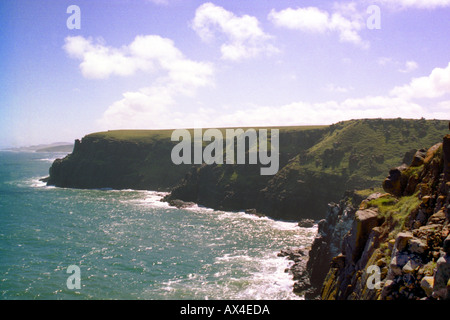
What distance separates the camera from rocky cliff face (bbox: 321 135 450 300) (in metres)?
15.9

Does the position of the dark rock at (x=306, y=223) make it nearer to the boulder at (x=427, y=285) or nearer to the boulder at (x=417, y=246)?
the boulder at (x=417, y=246)

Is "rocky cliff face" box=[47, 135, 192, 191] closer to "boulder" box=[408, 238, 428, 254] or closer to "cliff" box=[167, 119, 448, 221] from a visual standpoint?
"cliff" box=[167, 119, 448, 221]

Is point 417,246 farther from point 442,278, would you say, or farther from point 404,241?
point 442,278

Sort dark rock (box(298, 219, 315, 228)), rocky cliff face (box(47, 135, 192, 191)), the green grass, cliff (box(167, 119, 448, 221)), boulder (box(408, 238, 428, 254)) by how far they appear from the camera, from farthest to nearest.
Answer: rocky cliff face (box(47, 135, 192, 191)) → cliff (box(167, 119, 448, 221)) → dark rock (box(298, 219, 315, 228)) → the green grass → boulder (box(408, 238, 428, 254))

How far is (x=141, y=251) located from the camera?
7281 centimetres

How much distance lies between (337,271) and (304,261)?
34.5 meters

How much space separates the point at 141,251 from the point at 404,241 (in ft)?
216

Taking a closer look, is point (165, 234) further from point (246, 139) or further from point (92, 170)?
point (92, 170)

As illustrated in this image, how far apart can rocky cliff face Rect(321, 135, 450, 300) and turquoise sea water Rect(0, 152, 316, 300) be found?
90.6 feet

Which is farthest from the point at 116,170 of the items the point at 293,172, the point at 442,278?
the point at 442,278

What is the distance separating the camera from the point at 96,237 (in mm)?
82125

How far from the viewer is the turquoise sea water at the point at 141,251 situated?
5312 centimetres

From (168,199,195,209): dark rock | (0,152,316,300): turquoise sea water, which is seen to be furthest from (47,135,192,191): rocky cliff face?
(0,152,316,300): turquoise sea water
